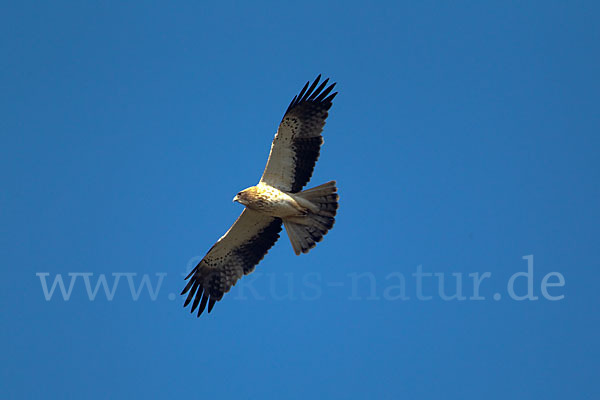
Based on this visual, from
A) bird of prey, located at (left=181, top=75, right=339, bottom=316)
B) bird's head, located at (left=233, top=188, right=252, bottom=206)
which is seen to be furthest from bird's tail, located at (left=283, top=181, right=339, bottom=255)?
bird's head, located at (left=233, top=188, right=252, bottom=206)

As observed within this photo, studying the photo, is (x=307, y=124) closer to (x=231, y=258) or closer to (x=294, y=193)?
(x=294, y=193)

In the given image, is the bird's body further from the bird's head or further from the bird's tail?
the bird's tail

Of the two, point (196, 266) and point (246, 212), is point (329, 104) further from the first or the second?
point (196, 266)

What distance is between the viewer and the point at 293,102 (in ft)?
35.5

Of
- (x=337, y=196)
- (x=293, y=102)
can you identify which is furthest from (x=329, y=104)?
(x=337, y=196)

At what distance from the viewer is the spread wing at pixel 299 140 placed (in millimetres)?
10797

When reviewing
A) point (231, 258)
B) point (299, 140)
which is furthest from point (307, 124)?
point (231, 258)

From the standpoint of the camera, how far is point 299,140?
10.8 metres

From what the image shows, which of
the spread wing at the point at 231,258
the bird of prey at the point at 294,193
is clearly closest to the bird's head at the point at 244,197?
the bird of prey at the point at 294,193

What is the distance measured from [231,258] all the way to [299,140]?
2.24 m

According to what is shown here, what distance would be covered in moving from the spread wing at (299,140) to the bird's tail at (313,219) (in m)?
0.23

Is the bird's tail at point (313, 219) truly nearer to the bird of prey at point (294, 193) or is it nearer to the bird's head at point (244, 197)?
the bird of prey at point (294, 193)

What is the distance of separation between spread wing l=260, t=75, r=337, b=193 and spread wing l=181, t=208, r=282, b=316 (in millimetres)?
761

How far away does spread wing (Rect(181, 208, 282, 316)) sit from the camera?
11484 mm
